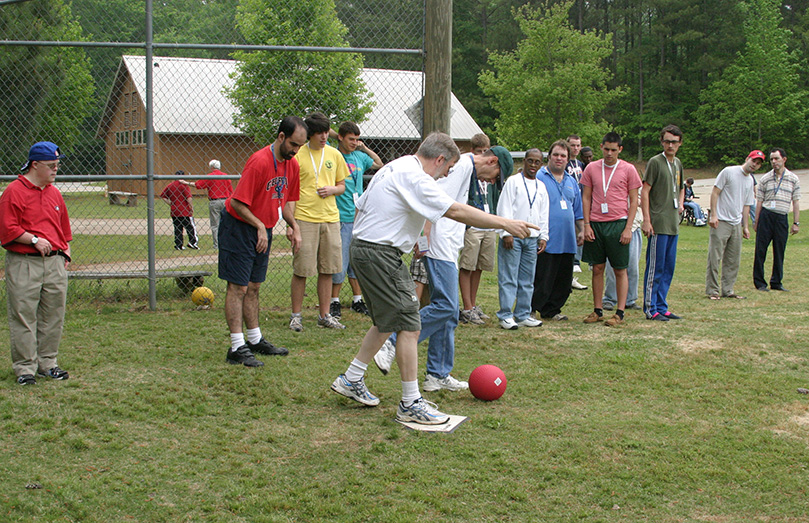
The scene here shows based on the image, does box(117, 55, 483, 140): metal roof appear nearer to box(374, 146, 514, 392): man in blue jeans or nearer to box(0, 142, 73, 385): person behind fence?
box(374, 146, 514, 392): man in blue jeans

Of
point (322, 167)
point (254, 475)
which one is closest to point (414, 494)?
point (254, 475)

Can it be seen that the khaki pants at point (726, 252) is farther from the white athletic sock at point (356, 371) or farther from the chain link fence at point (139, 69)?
the white athletic sock at point (356, 371)

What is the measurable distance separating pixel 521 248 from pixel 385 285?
3.44 m

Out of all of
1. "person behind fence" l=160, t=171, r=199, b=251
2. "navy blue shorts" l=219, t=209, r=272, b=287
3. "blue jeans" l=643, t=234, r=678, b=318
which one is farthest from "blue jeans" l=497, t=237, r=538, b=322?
"person behind fence" l=160, t=171, r=199, b=251

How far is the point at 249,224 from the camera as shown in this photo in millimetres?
5641

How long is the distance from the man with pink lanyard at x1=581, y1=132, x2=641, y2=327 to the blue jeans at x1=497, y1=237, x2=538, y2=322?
2.36 feet

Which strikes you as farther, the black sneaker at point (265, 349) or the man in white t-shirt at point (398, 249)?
the black sneaker at point (265, 349)

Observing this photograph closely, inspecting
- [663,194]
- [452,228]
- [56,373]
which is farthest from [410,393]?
[663,194]

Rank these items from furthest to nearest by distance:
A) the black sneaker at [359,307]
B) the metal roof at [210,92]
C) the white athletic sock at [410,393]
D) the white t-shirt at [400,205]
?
the metal roof at [210,92]
the black sneaker at [359,307]
the white athletic sock at [410,393]
the white t-shirt at [400,205]

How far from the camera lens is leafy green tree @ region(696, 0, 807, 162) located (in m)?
43.4

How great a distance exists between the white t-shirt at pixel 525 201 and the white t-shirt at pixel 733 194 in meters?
3.24

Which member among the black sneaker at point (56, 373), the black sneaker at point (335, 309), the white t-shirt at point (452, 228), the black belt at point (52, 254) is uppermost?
the white t-shirt at point (452, 228)

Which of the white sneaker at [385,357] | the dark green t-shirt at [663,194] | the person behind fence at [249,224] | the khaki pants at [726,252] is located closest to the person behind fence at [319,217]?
the person behind fence at [249,224]

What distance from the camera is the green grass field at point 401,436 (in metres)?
3.25
